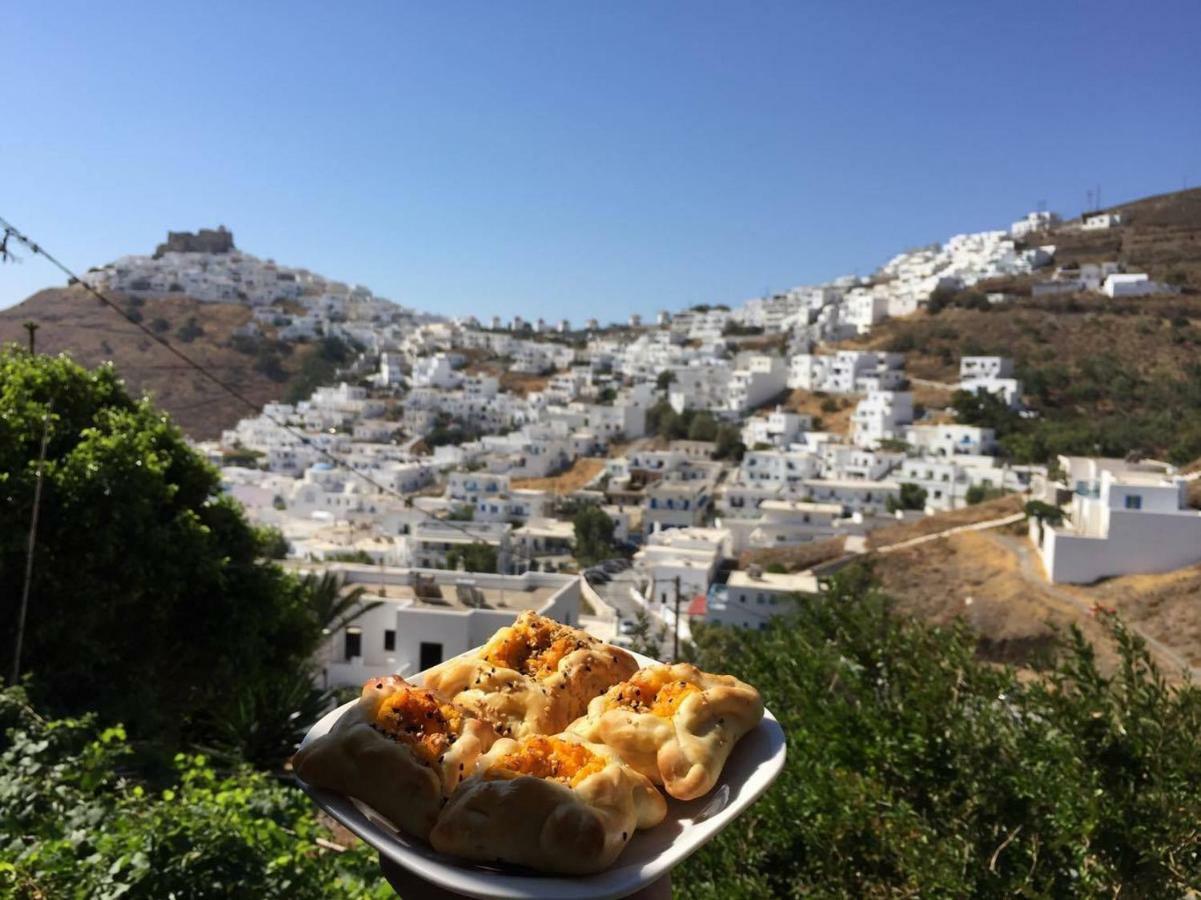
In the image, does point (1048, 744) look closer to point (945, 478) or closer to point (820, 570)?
point (820, 570)

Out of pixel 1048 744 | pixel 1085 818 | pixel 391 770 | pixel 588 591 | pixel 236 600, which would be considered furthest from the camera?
pixel 588 591

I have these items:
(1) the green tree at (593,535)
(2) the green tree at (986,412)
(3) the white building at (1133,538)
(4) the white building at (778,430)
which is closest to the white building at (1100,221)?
(2) the green tree at (986,412)

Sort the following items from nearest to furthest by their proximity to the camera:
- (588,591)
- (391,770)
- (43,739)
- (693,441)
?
(391,770), (43,739), (588,591), (693,441)

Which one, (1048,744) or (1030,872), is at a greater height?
(1048,744)

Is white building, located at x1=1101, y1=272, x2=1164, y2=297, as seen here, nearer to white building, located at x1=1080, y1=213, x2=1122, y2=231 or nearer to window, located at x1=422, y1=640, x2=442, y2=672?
white building, located at x1=1080, y1=213, x2=1122, y2=231

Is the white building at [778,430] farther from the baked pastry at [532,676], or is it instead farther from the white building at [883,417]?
the baked pastry at [532,676]

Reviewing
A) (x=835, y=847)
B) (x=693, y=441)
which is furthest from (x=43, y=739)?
(x=693, y=441)

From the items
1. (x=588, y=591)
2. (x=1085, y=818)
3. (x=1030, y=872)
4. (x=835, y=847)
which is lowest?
(x=588, y=591)
